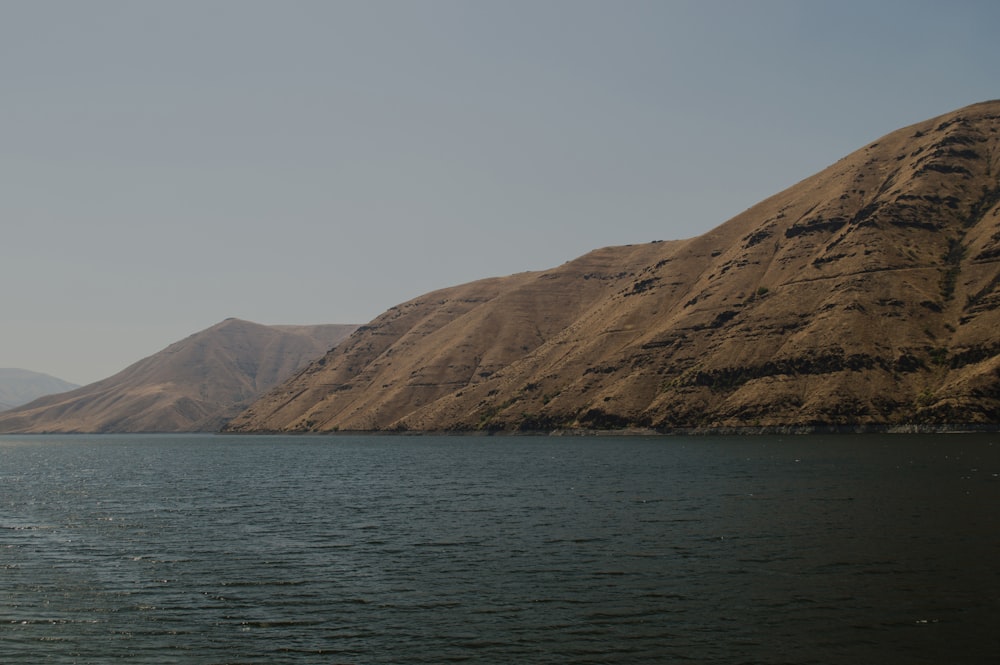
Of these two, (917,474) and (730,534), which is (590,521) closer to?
(730,534)

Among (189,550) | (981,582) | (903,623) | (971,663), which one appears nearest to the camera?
(971,663)

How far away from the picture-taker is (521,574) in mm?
40344

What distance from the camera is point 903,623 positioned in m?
29.5

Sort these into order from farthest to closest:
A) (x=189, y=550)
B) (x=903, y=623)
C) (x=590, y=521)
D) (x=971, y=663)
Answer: (x=590, y=521)
(x=189, y=550)
(x=903, y=623)
(x=971, y=663)

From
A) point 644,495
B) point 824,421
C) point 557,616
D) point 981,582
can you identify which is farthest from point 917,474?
point 824,421

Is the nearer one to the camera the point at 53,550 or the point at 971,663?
the point at 971,663

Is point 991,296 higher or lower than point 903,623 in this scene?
higher

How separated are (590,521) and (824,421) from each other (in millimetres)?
143840

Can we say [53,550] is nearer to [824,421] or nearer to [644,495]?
[644,495]

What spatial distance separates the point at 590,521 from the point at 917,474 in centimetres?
4718

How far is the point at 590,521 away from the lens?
58969mm

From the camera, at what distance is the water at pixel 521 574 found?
1110 inches

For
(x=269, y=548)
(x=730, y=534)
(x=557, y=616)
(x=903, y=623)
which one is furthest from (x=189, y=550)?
(x=903, y=623)

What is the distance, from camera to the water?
2820 centimetres
